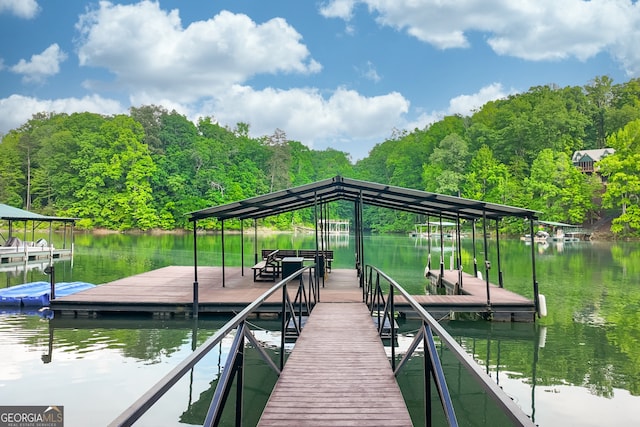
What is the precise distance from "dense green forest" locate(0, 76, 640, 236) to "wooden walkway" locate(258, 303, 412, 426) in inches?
1662

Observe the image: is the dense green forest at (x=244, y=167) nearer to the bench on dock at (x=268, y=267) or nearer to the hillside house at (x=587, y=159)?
the hillside house at (x=587, y=159)

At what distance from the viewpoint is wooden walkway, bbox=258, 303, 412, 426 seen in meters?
3.65

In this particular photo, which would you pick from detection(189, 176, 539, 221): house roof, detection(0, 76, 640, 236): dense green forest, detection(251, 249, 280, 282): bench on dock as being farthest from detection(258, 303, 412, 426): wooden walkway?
detection(0, 76, 640, 236): dense green forest

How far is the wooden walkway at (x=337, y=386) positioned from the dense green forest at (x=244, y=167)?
42.2 meters

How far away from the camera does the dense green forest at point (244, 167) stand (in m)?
47.7

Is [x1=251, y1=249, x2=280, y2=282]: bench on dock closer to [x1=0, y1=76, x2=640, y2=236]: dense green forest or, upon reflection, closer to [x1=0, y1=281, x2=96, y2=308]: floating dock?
[x1=0, y1=281, x2=96, y2=308]: floating dock

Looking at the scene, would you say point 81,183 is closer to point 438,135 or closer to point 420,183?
point 420,183

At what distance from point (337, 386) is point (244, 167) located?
62.7m

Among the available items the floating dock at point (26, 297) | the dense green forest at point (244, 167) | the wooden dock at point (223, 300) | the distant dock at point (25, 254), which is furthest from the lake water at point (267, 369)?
Answer: the dense green forest at point (244, 167)

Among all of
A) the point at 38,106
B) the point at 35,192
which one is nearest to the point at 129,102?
the point at 38,106

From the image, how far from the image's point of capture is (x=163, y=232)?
5544cm

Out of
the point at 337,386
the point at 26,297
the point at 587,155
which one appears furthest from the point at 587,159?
the point at 337,386

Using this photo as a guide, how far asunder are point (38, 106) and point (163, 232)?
45.0m

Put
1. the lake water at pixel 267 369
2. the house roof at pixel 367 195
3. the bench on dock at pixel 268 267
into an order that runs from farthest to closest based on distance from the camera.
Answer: the bench on dock at pixel 268 267 < the house roof at pixel 367 195 < the lake water at pixel 267 369
